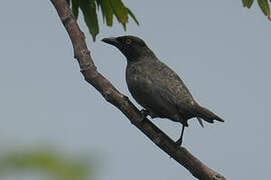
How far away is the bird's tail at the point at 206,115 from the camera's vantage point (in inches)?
227

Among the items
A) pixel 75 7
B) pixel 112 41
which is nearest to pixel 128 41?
pixel 112 41

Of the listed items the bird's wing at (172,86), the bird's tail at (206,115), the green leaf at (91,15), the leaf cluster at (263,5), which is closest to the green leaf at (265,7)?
the leaf cluster at (263,5)

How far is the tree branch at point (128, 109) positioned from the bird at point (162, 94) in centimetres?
Result: 45

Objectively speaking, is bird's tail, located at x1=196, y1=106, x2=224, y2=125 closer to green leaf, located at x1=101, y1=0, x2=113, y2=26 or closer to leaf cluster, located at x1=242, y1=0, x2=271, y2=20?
leaf cluster, located at x1=242, y1=0, x2=271, y2=20

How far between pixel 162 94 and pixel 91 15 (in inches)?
47.6

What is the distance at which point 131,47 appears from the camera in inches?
291

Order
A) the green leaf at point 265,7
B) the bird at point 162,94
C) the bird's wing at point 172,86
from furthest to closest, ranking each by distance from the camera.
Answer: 1. the bird's wing at point 172,86
2. the bird at point 162,94
3. the green leaf at point 265,7

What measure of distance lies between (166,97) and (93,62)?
1551 mm

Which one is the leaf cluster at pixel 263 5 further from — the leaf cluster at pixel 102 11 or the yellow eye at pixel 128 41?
the yellow eye at pixel 128 41

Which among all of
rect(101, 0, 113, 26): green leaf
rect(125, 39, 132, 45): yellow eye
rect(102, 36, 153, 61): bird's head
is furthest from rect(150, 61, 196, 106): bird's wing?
rect(101, 0, 113, 26): green leaf

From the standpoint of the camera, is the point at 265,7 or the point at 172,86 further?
the point at 172,86

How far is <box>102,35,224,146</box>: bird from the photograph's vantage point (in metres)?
6.02

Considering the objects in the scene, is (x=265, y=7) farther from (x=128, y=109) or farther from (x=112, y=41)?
(x=112, y=41)

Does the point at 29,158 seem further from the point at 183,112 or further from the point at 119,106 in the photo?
the point at 183,112
